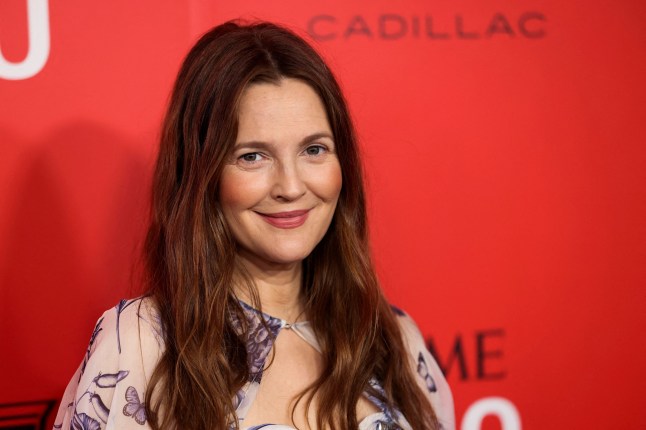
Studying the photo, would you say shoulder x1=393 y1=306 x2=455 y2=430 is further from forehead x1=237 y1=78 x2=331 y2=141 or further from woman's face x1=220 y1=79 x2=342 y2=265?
forehead x1=237 y1=78 x2=331 y2=141

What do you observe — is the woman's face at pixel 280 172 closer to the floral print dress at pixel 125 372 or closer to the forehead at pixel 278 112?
the forehead at pixel 278 112

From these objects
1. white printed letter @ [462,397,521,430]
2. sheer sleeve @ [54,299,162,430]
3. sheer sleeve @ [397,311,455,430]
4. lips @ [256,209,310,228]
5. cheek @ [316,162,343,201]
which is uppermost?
cheek @ [316,162,343,201]

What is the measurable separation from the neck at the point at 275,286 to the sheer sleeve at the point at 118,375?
192 mm

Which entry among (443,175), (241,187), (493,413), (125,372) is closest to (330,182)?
(241,187)

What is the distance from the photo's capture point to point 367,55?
1.84 m

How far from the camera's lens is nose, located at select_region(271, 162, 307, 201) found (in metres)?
1.37

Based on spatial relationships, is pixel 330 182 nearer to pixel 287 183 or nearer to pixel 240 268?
pixel 287 183

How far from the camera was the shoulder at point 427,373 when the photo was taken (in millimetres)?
1659

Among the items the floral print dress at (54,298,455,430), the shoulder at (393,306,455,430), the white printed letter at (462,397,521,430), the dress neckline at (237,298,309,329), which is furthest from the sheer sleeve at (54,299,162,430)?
the white printed letter at (462,397,521,430)

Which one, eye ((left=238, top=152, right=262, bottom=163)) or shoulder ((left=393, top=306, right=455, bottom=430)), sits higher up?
eye ((left=238, top=152, right=262, bottom=163))

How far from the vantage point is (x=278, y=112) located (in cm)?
137

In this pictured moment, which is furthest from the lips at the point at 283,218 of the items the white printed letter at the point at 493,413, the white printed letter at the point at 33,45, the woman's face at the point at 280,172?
the white printed letter at the point at 493,413

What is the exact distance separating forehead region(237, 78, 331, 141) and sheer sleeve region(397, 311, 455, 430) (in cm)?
50

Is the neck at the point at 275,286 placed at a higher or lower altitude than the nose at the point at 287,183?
lower
